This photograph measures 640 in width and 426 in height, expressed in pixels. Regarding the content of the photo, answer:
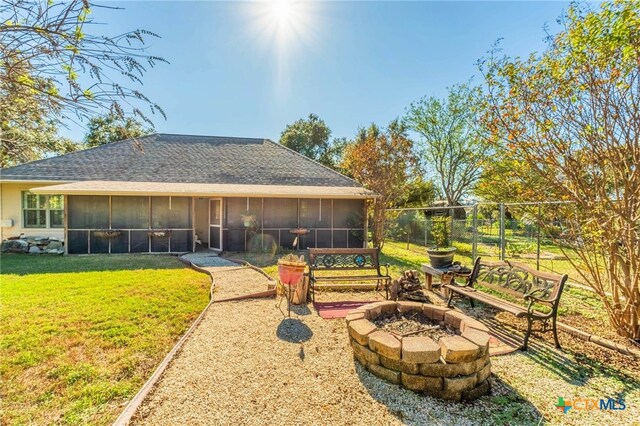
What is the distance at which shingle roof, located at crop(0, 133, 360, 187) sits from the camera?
12656 mm

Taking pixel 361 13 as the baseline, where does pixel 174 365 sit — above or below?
below

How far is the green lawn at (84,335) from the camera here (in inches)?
108

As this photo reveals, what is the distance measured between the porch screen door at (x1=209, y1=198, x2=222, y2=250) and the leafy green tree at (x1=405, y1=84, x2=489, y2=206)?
783 inches

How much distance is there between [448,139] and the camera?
87.5 feet

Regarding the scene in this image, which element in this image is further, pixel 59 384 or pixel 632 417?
pixel 59 384

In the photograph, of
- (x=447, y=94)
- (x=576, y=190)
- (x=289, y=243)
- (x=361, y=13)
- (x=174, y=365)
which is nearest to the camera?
(x=174, y=365)

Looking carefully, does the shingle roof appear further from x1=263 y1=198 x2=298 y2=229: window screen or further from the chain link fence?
the chain link fence

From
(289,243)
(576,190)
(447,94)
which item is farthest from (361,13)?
(447,94)

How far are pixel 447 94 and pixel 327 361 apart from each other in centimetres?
2849

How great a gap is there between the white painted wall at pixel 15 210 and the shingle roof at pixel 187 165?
0.78 metres

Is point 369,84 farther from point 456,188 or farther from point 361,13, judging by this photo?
point 456,188

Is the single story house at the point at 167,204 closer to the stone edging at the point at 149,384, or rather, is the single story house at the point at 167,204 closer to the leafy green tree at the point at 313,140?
the stone edging at the point at 149,384

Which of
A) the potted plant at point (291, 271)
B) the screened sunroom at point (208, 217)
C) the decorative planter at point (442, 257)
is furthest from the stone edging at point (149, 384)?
the screened sunroom at point (208, 217)

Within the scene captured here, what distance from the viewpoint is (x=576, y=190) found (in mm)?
4242
